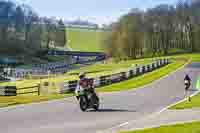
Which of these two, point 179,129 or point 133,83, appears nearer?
point 179,129

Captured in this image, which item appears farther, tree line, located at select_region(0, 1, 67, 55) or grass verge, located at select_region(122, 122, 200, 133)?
tree line, located at select_region(0, 1, 67, 55)

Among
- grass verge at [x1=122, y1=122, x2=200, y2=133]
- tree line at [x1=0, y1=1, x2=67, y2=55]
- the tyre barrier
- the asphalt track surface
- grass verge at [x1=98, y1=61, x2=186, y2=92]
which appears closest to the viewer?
grass verge at [x1=122, y1=122, x2=200, y2=133]

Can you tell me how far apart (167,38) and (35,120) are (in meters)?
141

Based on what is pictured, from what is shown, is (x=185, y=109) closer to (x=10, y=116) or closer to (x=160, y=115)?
(x=160, y=115)

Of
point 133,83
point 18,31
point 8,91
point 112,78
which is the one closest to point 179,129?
point 8,91

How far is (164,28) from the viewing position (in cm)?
15600

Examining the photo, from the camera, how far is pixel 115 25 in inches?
5591

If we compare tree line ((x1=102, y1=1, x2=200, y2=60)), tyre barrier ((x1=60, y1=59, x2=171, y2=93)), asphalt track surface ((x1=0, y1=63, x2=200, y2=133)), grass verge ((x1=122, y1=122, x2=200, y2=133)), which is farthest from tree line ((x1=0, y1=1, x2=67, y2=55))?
grass verge ((x1=122, y1=122, x2=200, y2=133))

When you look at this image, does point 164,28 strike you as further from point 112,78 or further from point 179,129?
point 179,129

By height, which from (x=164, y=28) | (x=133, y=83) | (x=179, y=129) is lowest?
(x=133, y=83)

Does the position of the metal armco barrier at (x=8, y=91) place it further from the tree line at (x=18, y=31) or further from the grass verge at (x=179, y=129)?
the tree line at (x=18, y=31)

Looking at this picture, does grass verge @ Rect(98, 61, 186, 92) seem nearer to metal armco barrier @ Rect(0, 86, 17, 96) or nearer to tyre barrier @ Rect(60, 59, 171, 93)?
tyre barrier @ Rect(60, 59, 171, 93)

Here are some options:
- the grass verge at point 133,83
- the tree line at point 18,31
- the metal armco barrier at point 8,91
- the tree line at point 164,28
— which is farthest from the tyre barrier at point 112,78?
the tree line at point 18,31

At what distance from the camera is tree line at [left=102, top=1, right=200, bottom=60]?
5640 inches
